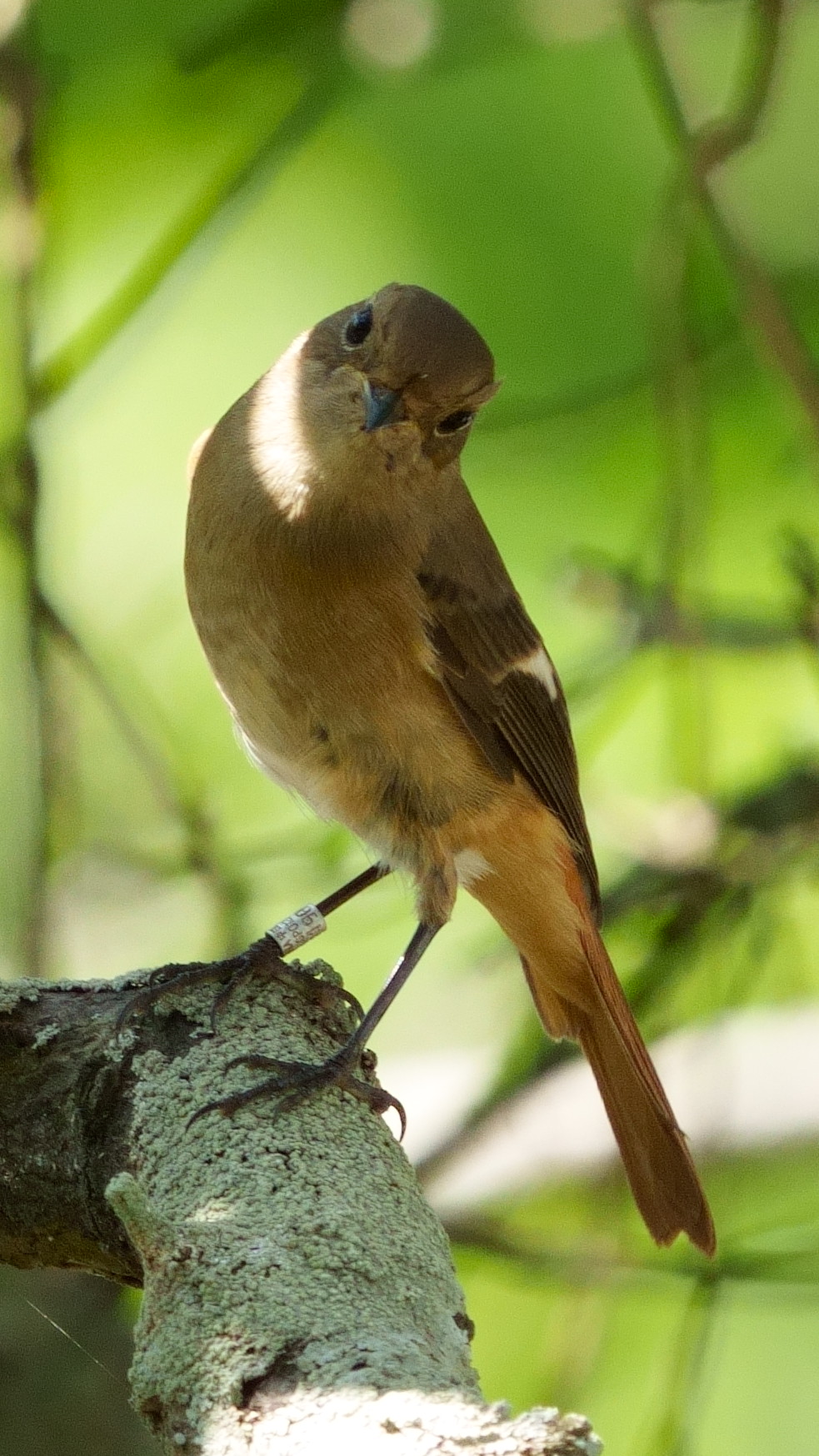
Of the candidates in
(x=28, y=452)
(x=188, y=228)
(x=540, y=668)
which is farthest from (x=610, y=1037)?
(x=188, y=228)

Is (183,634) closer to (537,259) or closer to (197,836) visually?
(197,836)

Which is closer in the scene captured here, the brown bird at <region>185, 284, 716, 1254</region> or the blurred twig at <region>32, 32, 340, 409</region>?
the brown bird at <region>185, 284, 716, 1254</region>

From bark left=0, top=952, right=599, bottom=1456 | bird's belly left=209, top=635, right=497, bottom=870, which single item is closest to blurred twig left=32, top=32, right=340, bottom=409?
bird's belly left=209, top=635, right=497, bottom=870

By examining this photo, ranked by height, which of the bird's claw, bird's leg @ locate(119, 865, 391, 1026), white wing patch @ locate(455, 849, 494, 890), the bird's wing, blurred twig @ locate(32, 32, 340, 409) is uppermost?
blurred twig @ locate(32, 32, 340, 409)

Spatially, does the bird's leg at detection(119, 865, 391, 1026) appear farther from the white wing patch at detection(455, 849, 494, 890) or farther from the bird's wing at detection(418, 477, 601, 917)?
the bird's wing at detection(418, 477, 601, 917)

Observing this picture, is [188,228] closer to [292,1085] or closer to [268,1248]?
[292,1085]

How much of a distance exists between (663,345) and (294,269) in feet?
2.91

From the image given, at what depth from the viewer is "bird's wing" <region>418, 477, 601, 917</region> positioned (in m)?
2.68

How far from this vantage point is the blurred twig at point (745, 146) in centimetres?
340

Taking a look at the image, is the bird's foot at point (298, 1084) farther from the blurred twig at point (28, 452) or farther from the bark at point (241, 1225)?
the blurred twig at point (28, 452)

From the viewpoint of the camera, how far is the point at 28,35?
12.3 ft

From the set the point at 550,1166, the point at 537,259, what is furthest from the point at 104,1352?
the point at 537,259

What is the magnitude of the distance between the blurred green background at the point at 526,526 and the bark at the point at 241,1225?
1.36 metres

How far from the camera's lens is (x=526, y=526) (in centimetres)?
396
